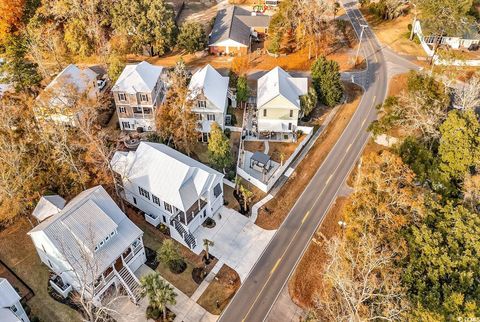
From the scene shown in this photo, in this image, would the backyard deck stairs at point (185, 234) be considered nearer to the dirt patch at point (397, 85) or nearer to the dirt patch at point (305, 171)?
the dirt patch at point (305, 171)

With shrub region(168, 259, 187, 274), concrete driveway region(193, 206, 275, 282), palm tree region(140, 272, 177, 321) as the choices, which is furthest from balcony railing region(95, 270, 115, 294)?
concrete driveway region(193, 206, 275, 282)

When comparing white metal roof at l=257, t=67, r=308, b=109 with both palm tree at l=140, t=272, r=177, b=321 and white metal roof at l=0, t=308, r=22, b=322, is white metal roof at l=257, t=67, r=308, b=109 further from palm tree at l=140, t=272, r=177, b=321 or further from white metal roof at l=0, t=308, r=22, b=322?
white metal roof at l=0, t=308, r=22, b=322

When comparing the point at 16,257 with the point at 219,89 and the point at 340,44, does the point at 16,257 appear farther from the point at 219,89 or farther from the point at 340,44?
the point at 340,44

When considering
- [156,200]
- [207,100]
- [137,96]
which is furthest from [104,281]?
[207,100]

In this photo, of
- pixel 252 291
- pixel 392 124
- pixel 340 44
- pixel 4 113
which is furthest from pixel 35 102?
pixel 340 44

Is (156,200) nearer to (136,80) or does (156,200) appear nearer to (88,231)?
(88,231)
